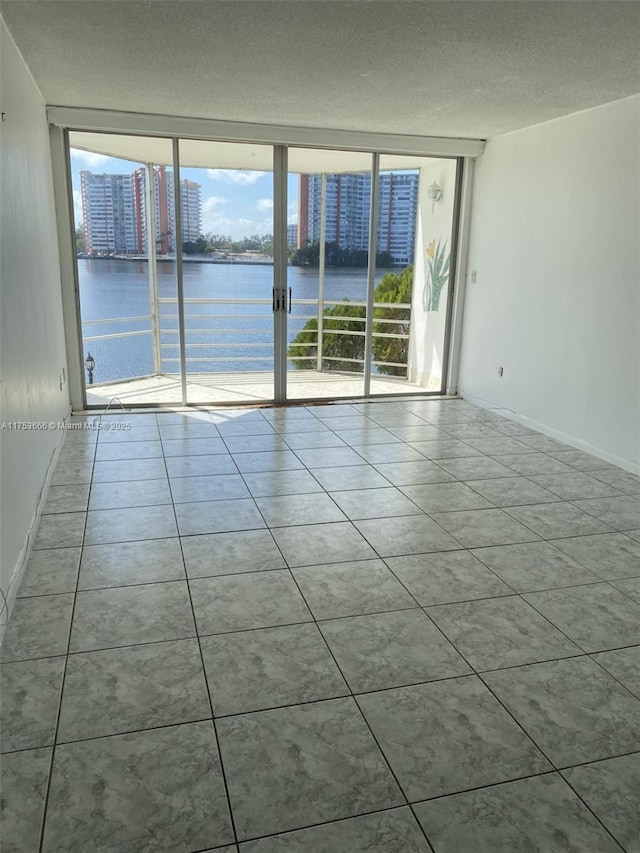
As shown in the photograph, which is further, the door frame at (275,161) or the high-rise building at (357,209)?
the high-rise building at (357,209)

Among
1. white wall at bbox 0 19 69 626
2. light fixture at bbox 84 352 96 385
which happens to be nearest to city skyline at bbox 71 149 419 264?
light fixture at bbox 84 352 96 385

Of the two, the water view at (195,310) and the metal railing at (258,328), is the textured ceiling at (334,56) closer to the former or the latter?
the water view at (195,310)

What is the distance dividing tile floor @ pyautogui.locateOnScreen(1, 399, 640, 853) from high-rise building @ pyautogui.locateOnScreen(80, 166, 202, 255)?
244 centimetres

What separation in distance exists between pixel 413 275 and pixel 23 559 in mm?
4848

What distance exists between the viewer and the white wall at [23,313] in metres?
2.56

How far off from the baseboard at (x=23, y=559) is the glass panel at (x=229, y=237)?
236cm

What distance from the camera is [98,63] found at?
3447 millimetres

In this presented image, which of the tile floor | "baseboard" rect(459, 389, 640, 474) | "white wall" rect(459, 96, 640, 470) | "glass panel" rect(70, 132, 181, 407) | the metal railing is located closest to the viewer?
the tile floor

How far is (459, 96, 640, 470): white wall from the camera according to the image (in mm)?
4066

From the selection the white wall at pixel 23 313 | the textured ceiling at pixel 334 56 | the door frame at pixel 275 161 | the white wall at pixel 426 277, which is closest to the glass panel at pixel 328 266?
the door frame at pixel 275 161

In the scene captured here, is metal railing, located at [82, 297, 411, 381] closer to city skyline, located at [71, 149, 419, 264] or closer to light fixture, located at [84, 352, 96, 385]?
light fixture, located at [84, 352, 96, 385]

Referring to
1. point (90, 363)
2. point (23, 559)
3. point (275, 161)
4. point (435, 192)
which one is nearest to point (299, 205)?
point (275, 161)

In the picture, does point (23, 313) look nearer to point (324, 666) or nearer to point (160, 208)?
point (324, 666)

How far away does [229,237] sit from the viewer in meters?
5.62
